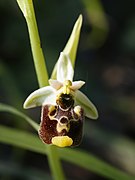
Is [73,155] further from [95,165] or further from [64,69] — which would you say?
[64,69]

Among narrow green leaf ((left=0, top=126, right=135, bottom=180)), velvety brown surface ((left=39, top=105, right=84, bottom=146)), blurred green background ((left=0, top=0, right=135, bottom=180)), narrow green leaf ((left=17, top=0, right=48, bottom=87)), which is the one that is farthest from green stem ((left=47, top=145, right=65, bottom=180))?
blurred green background ((left=0, top=0, right=135, bottom=180))

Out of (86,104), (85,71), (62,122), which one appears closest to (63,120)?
(62,122)

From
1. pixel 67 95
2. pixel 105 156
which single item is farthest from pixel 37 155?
pixel 67 95

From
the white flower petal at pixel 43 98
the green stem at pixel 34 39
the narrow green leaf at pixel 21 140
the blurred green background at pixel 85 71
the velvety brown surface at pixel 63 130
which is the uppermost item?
the green stem at pixel 34 39

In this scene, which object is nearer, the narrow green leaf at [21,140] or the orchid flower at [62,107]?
the orchid flower at [62,107]

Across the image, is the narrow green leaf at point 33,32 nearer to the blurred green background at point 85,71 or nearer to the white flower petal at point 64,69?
the white flower petal at point 64,69

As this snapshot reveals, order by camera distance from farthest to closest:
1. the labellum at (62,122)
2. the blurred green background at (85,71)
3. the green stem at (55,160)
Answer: the blurred green background at (85,71) < the green stem at (55,160) < the labellum at (62,122)

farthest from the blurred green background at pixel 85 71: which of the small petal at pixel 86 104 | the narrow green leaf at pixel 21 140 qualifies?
the small petal at pixel 86 104

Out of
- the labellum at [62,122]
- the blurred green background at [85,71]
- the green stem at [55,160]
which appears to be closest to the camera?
the labellum at [62,122]
